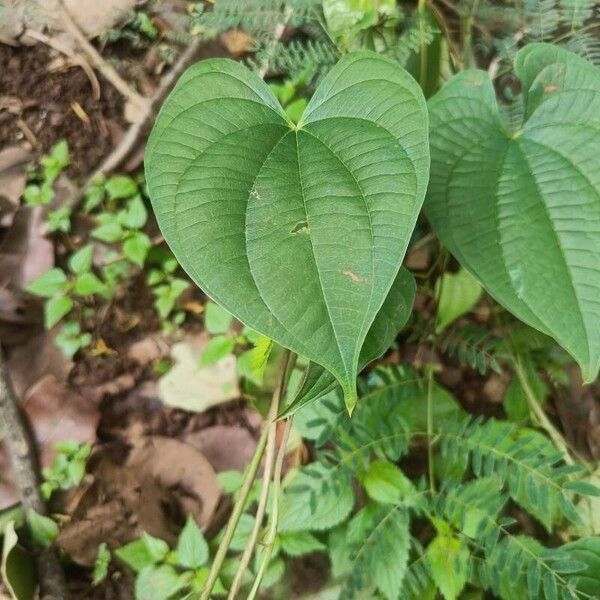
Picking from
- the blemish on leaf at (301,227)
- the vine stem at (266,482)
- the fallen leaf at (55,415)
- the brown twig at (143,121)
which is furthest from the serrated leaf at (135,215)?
the blemish on leaf at (301,227)

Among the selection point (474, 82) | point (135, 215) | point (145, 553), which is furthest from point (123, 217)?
point (474, 82)

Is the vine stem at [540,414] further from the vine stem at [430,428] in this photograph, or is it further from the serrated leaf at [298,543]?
the serrated leaf at [298,543]

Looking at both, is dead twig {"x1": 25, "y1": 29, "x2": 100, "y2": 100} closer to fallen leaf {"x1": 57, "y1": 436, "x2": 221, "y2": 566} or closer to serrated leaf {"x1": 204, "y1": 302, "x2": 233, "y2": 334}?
serrated leaf {"x1": 204, "y1": 302, "x2": 233, "y2": 334}

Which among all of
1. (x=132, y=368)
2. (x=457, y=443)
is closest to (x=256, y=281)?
(x=457, y=443)

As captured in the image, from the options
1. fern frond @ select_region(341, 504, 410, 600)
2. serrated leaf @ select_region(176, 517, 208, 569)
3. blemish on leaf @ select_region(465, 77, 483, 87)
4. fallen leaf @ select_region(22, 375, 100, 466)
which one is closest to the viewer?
blemish on leaf @ select_region(465, 77, 483, 87)

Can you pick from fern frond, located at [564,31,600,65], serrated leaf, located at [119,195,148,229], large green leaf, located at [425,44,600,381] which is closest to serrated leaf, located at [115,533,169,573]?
serrated leaf, located at [119,195,148,229]

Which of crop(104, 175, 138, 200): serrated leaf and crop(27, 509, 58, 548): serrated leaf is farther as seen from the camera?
crop(104, 175, 138, 200): serrated leaf
